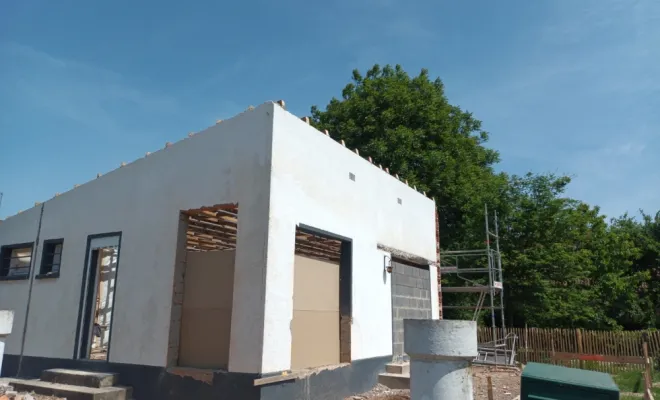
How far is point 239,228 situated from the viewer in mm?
7934

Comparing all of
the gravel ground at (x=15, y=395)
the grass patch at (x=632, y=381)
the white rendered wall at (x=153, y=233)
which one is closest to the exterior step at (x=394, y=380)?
the white rendered wall at (x=153, y=233)

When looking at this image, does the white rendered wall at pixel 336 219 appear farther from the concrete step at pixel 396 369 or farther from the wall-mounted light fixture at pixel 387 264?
the concrete step at pixel 396 369

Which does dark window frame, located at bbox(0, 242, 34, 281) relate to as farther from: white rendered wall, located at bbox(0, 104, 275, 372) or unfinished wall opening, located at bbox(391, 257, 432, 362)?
unfinished wall opening, located at bbox(391, 257, 432, 362)

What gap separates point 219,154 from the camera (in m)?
8.64

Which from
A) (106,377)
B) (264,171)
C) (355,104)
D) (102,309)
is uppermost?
(355,104)

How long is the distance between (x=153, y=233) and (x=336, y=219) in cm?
362

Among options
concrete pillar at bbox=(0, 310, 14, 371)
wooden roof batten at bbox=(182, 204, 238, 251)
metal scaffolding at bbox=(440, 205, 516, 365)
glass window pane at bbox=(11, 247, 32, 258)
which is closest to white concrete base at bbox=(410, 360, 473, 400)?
wooden roof batten at bbox=(182, 204, 238, 251)

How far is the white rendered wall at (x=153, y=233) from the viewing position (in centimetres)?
775

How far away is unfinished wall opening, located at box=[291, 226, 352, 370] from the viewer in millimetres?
8750

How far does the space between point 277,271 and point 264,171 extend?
1701 millimetres

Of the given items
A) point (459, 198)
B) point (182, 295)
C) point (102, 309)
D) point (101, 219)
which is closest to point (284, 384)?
point (182, 295)

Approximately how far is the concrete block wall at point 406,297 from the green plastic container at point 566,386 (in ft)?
22.4

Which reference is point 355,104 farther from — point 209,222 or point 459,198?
point 209,222

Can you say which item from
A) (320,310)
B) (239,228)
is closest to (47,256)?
(239,228)
